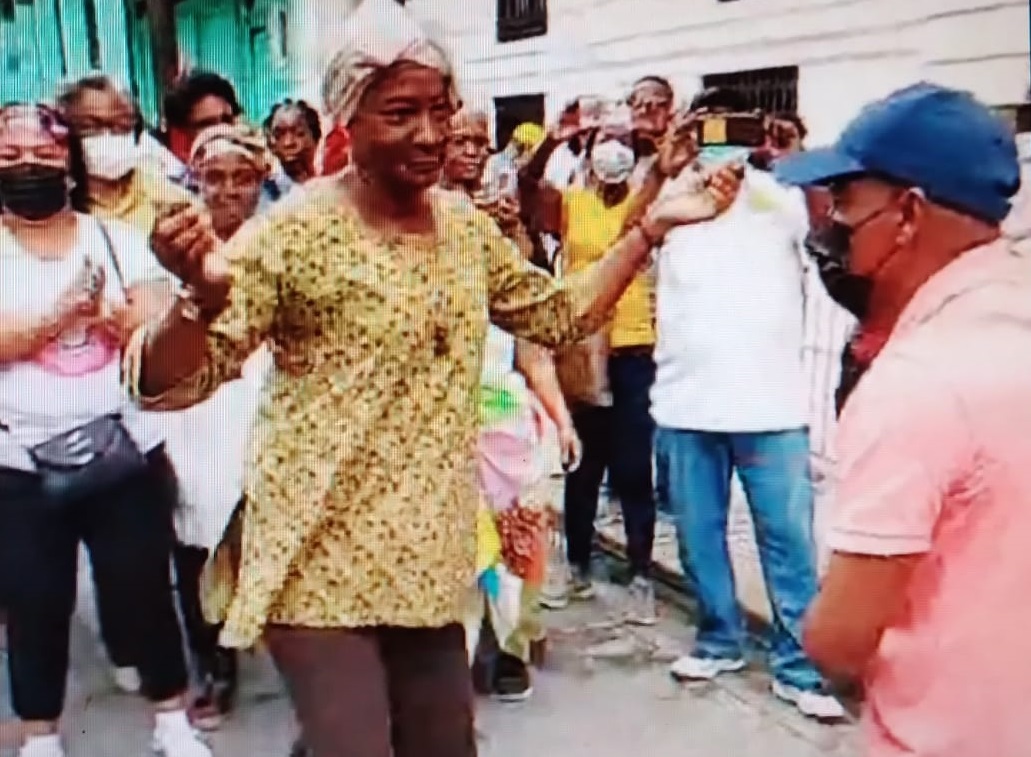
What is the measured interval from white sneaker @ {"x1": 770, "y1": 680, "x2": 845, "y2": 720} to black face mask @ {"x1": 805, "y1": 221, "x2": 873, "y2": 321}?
2177 mm

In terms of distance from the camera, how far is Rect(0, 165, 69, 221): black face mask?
3.52 m

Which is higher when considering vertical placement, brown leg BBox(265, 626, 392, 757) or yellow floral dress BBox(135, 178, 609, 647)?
yellow floral dress BBox(135, 178, 609, 647)

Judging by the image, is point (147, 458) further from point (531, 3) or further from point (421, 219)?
point (531, 3)

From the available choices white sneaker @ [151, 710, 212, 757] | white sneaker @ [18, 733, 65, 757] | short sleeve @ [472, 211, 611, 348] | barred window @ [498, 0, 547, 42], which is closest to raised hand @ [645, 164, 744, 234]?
short sleeve @ [472, 211, 611, 348]

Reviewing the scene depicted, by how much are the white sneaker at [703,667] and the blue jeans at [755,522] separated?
0.02 meters

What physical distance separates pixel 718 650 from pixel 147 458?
155cm

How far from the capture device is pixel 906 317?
1.72 meters

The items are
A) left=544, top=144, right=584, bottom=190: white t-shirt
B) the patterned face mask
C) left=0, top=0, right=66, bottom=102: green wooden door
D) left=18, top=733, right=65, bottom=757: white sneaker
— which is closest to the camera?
the patterned face mask

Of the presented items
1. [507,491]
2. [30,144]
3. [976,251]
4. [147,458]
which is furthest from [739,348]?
[976,251]

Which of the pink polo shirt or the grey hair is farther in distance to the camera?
the grey hair

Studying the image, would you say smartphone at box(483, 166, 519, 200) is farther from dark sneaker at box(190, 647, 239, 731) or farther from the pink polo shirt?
the pink polo shirt

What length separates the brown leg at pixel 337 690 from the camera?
2.32 m

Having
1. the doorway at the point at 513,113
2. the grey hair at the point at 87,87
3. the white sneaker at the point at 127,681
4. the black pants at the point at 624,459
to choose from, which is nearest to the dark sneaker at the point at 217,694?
the white sneaker at the point at 127,681

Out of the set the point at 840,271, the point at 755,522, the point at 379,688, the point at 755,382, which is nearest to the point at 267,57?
the point at 755,382
